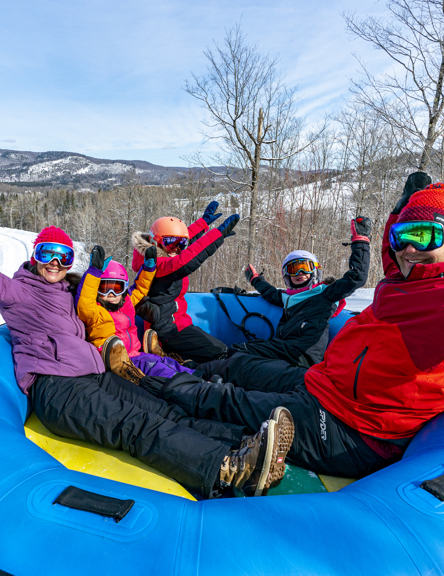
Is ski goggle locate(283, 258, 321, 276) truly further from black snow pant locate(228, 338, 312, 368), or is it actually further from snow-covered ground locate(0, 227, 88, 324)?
snow-covered ground locate(0, 227, 88, 324)

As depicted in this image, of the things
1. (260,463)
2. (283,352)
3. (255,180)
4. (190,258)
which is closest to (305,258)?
(283,352)

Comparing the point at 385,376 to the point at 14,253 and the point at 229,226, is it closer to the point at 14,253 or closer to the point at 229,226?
the point at 229,226

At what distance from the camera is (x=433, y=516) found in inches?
45.0

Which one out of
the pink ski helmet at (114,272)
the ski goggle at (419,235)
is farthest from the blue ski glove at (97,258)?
the ski goggle at (419,235)

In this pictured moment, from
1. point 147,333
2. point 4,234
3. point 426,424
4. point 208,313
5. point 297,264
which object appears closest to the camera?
point 426,424

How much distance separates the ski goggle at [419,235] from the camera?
1566 millimetres

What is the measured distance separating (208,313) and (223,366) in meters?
1.33

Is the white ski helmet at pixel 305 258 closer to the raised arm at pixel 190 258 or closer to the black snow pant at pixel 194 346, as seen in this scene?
the raised arm at pixel 190 258

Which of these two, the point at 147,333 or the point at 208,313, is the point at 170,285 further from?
the point at 208,313

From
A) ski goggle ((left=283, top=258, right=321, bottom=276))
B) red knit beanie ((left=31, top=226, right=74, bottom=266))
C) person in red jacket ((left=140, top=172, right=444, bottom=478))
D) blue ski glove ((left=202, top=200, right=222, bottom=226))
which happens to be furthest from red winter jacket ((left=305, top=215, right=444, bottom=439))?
blue ski glove ((left=202, top=200, right=222, bottom=226))

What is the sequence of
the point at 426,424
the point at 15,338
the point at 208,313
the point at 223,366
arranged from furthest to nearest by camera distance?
the point at 208,313, the point at 223,366, the point at 15,338, the point at 426,424

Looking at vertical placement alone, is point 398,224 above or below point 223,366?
above

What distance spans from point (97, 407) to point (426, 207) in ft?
6.33

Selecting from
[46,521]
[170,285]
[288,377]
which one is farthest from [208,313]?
[46,521]
